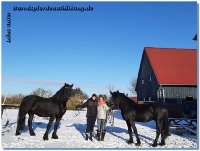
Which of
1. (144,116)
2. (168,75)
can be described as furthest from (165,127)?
(168,75)

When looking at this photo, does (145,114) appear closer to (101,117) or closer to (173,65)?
(101,117)

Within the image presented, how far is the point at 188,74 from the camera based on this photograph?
86.9 ft

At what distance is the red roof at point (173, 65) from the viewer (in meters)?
26.1

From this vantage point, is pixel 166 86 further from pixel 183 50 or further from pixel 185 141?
pixel 185 141

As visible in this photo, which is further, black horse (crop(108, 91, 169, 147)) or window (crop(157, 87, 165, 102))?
window (crop(157, 87, 165, 102))

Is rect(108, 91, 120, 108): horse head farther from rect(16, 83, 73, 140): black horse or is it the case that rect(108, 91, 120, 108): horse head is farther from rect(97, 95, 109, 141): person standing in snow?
rect(16, 83, 73, 140): black horse

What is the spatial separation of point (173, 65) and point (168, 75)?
6.14 ft

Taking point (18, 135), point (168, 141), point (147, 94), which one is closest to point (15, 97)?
point (147, 94)

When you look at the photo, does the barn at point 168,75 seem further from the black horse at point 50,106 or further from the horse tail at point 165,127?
the black horse at point 50,106

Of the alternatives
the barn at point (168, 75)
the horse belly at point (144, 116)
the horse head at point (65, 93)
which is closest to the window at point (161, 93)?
the barn at point (168, 75)

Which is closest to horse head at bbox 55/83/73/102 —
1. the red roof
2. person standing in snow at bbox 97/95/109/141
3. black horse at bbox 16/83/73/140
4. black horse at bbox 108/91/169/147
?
black horse at bbox 16/83/73/140

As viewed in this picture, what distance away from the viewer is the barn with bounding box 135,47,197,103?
25.9 metres

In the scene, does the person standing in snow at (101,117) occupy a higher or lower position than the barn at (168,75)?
lower

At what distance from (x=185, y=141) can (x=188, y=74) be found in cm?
1711
